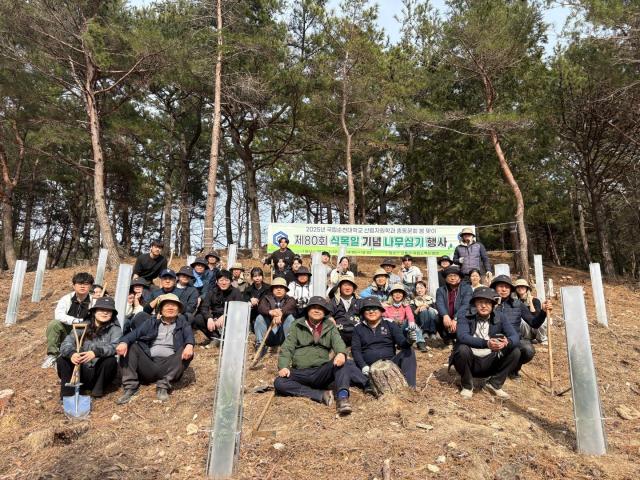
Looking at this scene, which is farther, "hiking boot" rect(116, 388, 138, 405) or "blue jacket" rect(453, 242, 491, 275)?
"blue jacket" rect(453, 242, 491, 275)

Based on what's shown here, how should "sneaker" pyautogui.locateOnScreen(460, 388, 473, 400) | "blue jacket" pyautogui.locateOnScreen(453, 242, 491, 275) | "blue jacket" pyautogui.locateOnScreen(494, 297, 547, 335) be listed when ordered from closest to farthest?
"sneaker" pyautogui.locateOnScreen(460, 388, 473, 400)
"blue jacket" pyautogui.locateOnScreen(494, 297, 547, 335)
"blue jacket" pyautogui.locateOnScreen(453, 242, 491, 275)

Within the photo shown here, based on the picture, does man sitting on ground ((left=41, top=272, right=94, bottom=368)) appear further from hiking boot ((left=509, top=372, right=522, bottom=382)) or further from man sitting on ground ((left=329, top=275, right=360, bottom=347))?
hiking boot ((left=509, top=372, right=522, bottom=382))

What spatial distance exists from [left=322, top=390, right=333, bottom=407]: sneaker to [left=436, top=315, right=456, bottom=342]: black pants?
7.83 feet

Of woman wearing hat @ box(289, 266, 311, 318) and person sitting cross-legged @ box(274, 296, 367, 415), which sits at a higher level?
woman wearing hat @ box(289, 266, 311, 318)

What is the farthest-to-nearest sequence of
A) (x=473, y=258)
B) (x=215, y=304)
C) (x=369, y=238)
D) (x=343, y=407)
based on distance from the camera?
(x=369, y=238) < (x=473, y=258) < (x=215, y=304) < (x=343, y=407)

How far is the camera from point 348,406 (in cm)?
404

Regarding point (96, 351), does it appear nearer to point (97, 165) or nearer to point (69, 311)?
point (69, 311)

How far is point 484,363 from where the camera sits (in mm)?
4582

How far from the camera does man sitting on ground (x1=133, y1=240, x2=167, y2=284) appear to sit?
7754 millimetres

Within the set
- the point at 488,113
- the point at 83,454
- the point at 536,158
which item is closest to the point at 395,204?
the point at 536,158

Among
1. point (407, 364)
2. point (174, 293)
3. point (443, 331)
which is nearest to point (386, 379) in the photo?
point (407, 364)

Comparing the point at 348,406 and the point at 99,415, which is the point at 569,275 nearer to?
the point at 348,406

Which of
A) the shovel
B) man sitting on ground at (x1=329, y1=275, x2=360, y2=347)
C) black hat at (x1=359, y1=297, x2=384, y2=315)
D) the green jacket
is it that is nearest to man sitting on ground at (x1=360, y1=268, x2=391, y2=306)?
man sitting on ground at (x1=329, y1=275, x2=360, y2=347)

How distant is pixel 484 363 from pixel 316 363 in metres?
1.76
